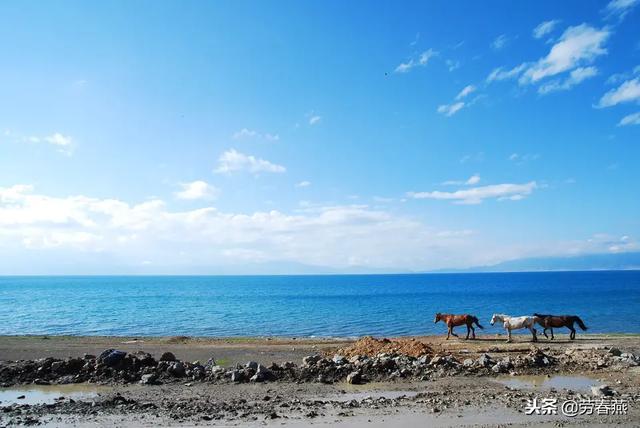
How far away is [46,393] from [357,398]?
932 cm

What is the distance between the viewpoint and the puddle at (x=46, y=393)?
12.6 meters

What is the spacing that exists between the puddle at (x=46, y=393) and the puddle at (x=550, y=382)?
12439mm

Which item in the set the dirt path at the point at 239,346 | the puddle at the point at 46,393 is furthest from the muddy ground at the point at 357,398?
the dirt path at the point at 239,346

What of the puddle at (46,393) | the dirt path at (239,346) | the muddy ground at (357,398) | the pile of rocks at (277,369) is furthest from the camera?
the dirt path at (239,346)

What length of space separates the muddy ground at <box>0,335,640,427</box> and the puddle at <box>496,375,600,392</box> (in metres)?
0.03

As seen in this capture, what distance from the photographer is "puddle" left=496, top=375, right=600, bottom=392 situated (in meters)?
13.2

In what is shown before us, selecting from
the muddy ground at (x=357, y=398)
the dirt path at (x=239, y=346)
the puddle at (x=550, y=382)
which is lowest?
the dirt path at (x=239, y=346)

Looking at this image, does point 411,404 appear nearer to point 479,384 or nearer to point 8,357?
point 479,384

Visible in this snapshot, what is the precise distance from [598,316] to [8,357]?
50712 millimetres

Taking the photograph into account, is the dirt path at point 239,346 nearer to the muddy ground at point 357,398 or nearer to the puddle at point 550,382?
the muddy ground at point 357,398

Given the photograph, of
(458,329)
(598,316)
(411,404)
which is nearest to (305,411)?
(411,404)

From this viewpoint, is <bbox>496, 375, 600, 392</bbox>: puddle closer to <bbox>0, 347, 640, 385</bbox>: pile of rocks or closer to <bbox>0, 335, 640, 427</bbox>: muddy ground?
<bbox>0, 335, 640, 427</bbox>: muddy ground

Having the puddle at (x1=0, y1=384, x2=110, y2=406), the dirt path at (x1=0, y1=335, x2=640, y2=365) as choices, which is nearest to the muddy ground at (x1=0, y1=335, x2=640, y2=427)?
the puddle at (x1=0, y1=384, x2=110, y2=406)

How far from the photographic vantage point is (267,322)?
46062mm
